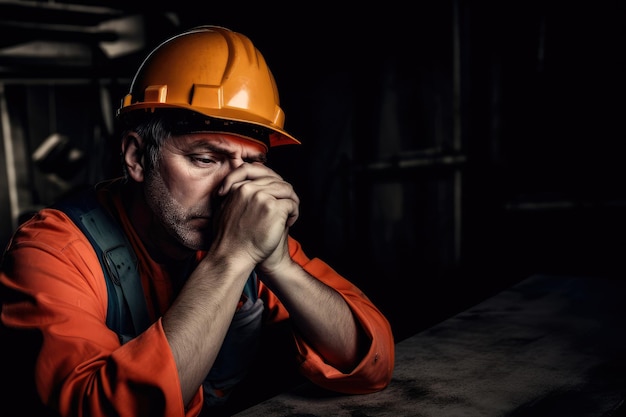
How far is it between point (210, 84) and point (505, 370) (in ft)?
4.24

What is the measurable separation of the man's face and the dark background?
2.69 m

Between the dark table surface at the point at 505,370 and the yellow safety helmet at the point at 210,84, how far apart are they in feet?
2.87

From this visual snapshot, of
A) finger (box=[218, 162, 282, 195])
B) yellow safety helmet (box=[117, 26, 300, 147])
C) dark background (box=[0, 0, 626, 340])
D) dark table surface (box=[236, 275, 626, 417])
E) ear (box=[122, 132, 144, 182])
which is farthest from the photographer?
dark background (box=[0, 0, 626, 340])

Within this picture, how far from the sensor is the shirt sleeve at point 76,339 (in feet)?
3.78

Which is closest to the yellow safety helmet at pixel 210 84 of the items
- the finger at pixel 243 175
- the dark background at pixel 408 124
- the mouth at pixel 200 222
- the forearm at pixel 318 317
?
the finger at pixel 243 175

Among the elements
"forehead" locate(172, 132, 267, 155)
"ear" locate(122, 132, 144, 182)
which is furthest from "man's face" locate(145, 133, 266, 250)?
"ear" locate(122, 132, 144, 182)

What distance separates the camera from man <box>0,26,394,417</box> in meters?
1.21

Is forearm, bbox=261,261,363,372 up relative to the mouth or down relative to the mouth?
down

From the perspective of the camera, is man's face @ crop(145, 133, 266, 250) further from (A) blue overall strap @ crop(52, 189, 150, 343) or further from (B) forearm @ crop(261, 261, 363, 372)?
(B) forearm @ crop(261, 261, 363, 372)

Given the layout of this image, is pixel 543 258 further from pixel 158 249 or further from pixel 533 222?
pixel 158 249

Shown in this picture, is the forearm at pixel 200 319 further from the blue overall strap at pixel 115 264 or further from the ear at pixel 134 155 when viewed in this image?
the ear at pixel 134 155

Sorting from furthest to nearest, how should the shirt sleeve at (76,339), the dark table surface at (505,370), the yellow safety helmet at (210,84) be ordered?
1. the yellow safety helmet at (210,84)
2. the dark table surface at (505,370)
3. the shirt sleeve at (76,339)

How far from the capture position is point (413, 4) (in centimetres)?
449

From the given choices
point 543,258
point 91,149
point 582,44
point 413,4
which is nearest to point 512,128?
point 582,44
